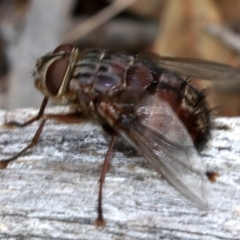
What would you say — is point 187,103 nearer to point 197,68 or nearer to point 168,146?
point 168,146

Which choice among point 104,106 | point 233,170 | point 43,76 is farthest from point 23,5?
point 233,170

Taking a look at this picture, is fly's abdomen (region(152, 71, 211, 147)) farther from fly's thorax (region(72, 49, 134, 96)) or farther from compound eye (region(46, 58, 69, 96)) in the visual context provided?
compound eye (region(46, 58, 69, 96))

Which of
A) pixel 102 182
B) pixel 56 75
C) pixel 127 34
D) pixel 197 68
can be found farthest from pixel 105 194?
pixel 127 34

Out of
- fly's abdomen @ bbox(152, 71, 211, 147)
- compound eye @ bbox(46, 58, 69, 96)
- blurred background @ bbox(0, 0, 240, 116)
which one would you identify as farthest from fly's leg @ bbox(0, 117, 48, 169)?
blurred background @ bbox(0, 0, 240, 116)

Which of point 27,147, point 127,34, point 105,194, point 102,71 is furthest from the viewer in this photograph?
point 127,34

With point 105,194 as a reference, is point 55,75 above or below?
above

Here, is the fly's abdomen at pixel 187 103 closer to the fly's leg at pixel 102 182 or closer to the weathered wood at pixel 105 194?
the weathered wood at pixel 105 194
